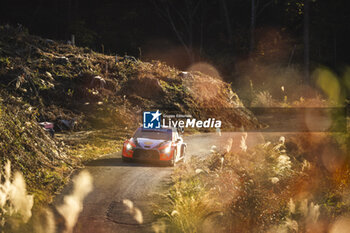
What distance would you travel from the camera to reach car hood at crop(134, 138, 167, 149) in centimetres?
1571

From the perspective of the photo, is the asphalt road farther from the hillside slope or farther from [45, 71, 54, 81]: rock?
[45, 71, 54, 81]: rock

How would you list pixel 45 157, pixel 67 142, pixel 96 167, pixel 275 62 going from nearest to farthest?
pixel 45 157 < pixel 96 167 < pixel 67 142 < pixel 275 62

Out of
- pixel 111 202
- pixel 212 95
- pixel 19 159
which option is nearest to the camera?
pixel 111 202

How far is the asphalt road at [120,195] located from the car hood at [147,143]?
709 millimetres

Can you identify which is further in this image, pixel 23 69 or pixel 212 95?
pixel 212 95

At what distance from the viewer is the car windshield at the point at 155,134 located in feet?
53.8

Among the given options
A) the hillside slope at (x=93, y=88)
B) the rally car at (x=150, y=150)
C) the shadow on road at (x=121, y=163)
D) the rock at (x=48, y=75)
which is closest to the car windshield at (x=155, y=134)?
the rally car at (x=150, y=150)

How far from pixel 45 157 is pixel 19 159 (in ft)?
6.34

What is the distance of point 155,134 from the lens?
16609 mm

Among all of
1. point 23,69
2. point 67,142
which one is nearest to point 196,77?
point 23,69

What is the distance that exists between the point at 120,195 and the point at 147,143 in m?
4.10

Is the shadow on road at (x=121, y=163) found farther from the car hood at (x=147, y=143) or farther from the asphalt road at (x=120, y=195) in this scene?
the car hood at (x=147, y=143)

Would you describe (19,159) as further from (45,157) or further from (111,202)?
(111,202)

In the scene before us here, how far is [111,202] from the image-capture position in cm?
1122
